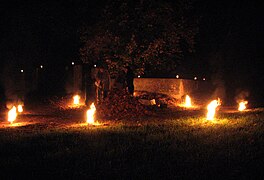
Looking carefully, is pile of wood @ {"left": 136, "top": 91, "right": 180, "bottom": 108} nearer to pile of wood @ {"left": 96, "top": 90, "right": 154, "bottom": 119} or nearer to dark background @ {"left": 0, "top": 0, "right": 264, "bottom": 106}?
pile of wood @ {"left": 96, "top": 90, "right": 154, "bottom": 119}

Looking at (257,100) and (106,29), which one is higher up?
(106,29)

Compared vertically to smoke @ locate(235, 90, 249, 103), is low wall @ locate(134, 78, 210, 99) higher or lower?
higher

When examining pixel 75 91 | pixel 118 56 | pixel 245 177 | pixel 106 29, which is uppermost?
pixel 106 29

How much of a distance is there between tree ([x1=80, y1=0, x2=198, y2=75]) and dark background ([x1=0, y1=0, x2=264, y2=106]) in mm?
4640

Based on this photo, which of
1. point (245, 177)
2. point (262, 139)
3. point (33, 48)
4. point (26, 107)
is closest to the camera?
point (245, 177)

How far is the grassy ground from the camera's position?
759 centimetres

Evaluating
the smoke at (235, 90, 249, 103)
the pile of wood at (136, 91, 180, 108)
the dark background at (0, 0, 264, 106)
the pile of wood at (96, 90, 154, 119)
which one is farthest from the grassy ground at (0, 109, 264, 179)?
the smoke at (235, 90, 249, 103)

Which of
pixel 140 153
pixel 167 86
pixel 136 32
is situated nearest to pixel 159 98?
pixel 167 86

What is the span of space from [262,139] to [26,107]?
653 inches

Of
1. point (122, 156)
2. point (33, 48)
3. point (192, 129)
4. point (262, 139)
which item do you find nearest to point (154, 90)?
point (33, 48)

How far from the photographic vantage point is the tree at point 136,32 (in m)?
20.6

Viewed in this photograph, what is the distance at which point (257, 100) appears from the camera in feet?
92.9

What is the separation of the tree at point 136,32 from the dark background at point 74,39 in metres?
4.64

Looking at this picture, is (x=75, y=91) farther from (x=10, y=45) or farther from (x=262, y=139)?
(x=262, y=139)
